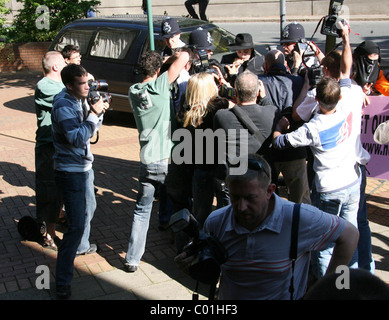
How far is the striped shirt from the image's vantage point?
8.51 feet

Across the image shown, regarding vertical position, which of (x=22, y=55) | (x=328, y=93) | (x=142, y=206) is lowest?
(x=22, y=55)

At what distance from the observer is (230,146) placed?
14.3ft

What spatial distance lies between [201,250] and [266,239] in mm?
350

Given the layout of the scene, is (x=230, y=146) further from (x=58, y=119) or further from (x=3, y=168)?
(x=3, y=168)

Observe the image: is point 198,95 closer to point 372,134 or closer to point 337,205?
point 337,205

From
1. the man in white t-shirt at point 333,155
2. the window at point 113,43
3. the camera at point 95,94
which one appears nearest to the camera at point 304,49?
the man in white t-shirt at point 333,155

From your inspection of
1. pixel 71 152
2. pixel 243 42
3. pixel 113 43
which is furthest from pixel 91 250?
pixel 113 43

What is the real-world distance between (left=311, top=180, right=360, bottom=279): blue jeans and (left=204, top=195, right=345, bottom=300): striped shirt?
1.29 m

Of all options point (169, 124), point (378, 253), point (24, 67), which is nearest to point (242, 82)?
point (169, 124)

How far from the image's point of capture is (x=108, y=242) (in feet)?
18.3

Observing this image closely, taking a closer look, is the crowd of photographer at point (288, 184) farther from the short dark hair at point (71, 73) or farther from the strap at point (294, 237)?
the short dark hair at point (71, 73)

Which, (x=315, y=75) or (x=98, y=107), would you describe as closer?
(x=98, y=107)

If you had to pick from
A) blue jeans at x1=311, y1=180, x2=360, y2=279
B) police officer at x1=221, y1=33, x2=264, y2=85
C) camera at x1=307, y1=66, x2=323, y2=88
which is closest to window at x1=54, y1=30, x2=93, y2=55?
police officer at x1=221, y1=33, x2=264, y2=85

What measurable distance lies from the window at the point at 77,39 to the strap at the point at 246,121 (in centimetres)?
748
